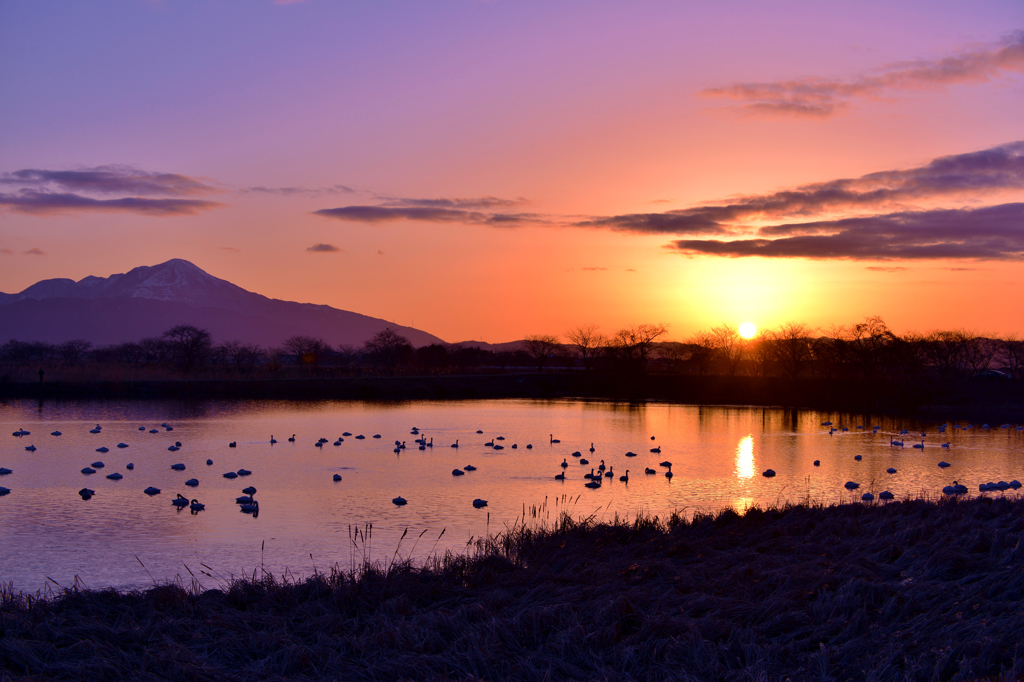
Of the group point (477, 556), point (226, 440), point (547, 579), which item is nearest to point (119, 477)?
point (226, 440)

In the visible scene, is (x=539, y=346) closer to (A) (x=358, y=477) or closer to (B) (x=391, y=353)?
(B) (x=391, y=353)

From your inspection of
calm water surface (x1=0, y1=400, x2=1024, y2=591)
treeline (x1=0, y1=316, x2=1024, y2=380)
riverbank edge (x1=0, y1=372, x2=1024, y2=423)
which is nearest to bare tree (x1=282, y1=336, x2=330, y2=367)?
treeline (x1=0, y1=316, x2=1024, y2=380)

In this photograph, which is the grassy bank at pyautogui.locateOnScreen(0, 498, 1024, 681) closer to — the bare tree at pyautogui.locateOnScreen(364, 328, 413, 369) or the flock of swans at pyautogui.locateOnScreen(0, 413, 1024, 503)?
the flock of swans at pyautogui.locateOnScreen(0, 413, 1024, 503)

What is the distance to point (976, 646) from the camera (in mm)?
7730

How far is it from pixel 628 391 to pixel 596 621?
8554 centimetres

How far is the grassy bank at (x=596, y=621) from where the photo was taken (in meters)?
8.10

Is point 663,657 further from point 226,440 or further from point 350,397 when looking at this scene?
point 350,397

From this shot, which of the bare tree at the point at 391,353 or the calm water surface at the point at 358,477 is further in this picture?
the bare tree at the point at 391,353

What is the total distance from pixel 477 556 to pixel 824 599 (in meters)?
6.65

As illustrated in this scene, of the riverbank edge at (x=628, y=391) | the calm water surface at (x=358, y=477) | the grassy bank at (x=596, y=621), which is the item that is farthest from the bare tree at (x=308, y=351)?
the grassy bank at (x=596, y=621)

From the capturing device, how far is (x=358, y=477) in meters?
27.4

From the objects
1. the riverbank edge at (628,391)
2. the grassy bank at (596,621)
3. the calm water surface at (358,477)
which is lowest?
the calm water surface at (358,477)

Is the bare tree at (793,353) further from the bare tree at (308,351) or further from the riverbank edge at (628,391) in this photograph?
the bare tree at (308,351)

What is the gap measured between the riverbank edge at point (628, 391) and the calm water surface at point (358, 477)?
1082 cm
